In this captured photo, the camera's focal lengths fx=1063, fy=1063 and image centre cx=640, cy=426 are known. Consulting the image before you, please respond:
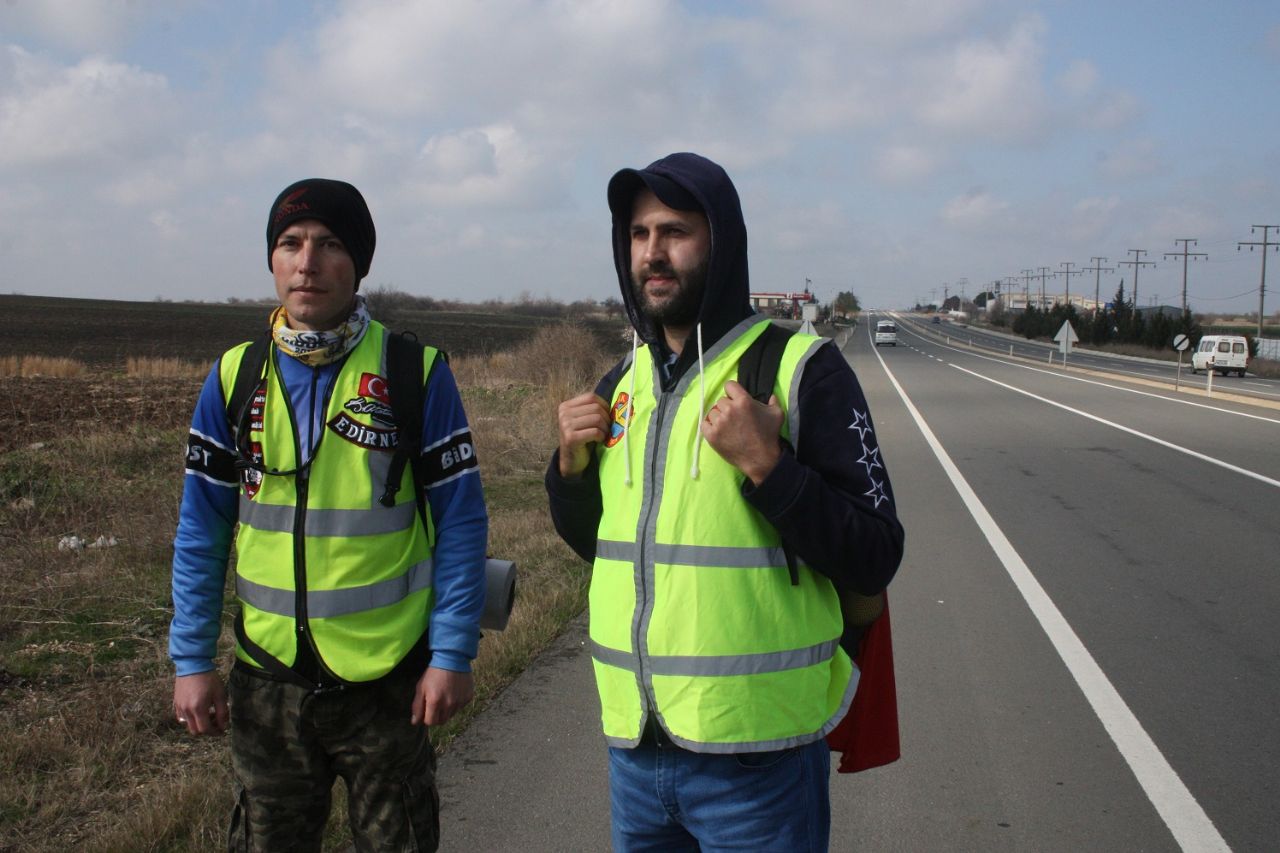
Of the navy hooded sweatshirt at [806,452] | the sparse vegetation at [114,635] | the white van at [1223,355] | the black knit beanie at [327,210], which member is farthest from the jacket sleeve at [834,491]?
the white van at [1223,355]

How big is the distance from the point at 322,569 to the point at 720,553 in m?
1.02

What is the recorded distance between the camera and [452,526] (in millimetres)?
2602

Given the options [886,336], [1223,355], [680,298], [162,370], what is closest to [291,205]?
[680,298]

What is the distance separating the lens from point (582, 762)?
434 centimetres

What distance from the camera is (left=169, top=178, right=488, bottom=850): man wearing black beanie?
2502 mm

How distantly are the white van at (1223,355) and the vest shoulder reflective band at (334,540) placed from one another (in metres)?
46.8

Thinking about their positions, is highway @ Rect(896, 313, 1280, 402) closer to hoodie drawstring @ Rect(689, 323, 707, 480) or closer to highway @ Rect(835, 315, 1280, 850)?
highway @ Rect(835, 315, 1280, 850)

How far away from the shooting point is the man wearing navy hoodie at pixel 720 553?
6.53 feet

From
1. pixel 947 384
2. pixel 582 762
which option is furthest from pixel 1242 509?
pixel 947 384

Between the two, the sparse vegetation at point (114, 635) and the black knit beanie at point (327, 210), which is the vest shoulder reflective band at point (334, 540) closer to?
the black knit beanie at point (327, 210)

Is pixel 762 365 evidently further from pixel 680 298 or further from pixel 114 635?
pixel 114 635

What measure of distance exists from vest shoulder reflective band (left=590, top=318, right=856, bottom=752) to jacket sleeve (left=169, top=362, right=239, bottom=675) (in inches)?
41.0

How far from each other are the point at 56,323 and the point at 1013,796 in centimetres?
6957

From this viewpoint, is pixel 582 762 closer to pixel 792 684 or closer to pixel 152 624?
pixel 792 684
